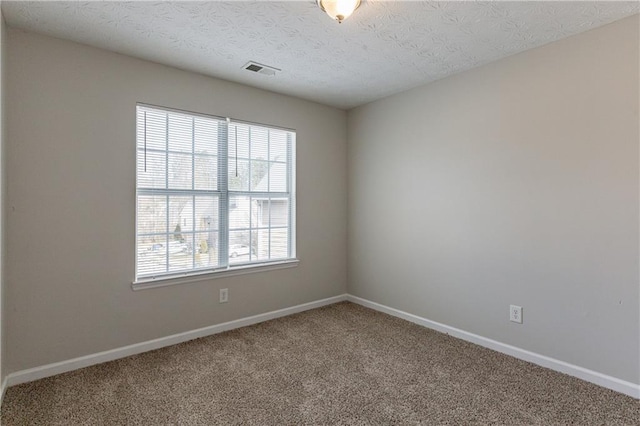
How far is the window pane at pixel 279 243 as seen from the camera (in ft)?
12.1

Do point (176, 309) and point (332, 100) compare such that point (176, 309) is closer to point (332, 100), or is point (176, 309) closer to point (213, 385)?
point (213, 385)

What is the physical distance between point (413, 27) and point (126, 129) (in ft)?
7.68

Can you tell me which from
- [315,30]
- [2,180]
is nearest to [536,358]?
[315,30]

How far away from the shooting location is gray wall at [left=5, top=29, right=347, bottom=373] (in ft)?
7.52

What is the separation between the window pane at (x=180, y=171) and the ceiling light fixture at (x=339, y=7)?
182cm

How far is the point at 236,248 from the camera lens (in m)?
3.41

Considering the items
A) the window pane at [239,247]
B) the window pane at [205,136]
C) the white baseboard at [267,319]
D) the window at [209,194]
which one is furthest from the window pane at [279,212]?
the white baseboard at [267,319]

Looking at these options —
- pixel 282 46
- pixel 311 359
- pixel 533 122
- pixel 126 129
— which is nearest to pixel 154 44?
pixel 126 129

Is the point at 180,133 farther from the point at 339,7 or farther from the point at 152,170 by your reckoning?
the point at 339,7

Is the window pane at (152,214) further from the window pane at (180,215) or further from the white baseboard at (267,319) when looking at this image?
the white baseboard at (267,319)

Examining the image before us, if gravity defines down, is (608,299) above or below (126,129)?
below

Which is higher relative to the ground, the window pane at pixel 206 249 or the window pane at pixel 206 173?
the window pane at pixel 206 173

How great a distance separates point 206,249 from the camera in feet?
10.5

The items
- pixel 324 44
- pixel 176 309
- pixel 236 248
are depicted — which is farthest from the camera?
pixel 236 248
